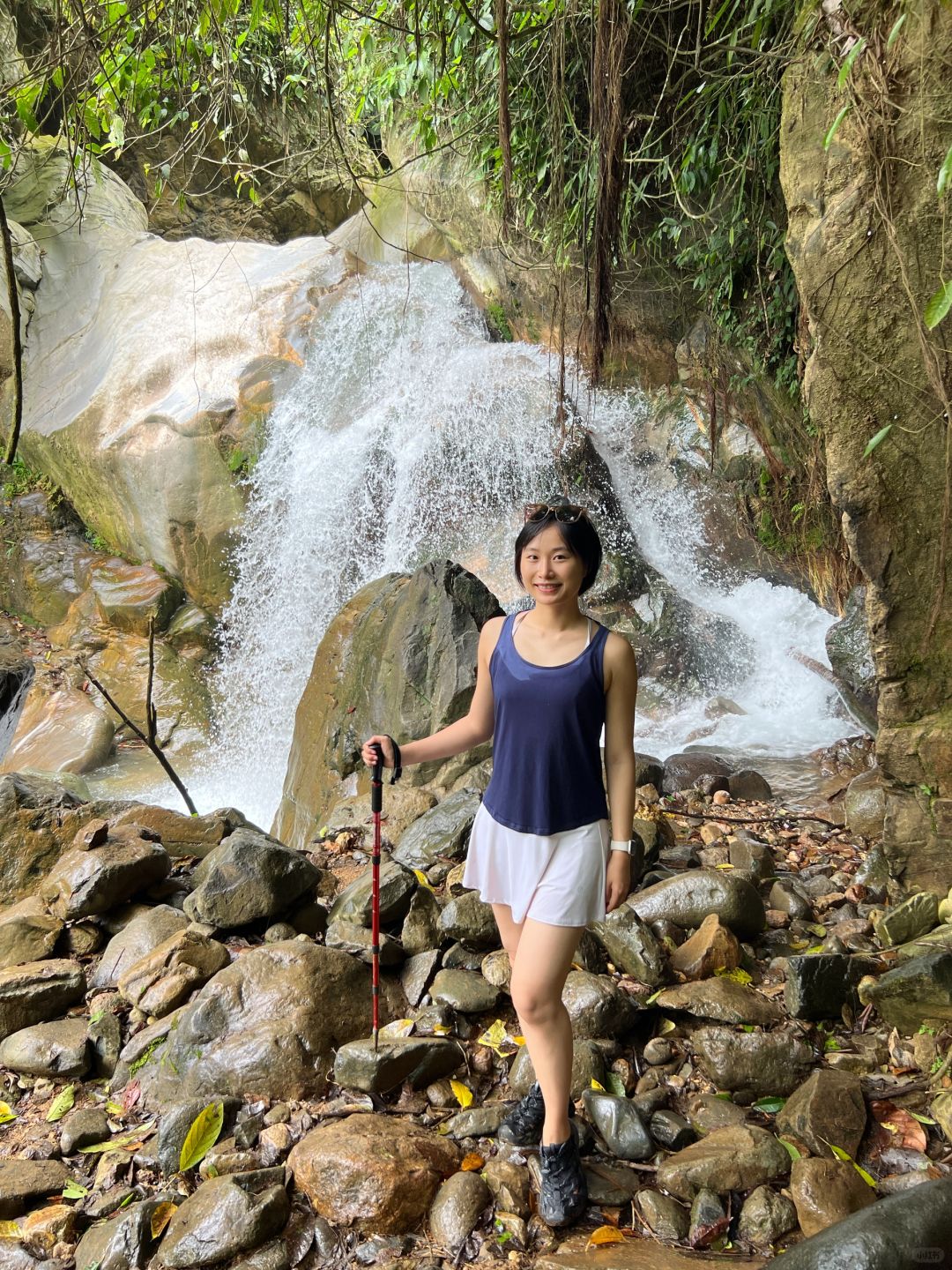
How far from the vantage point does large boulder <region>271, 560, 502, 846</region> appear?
531 cm

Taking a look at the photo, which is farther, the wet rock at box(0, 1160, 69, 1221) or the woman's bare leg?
the wet rock at box(0, 1160, 69, 1221)

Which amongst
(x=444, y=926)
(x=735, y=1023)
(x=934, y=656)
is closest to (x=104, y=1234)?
(x=444, y=926)

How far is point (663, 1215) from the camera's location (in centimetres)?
211

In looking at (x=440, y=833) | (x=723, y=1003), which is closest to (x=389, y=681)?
(x=440, y=833)

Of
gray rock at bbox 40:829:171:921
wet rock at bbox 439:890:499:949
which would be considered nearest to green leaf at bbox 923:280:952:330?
wet rock at bbox 439:890:499:949

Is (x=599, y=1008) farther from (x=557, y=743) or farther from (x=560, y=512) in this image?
(x=560, y=512)

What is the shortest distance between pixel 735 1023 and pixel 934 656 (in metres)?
1.60

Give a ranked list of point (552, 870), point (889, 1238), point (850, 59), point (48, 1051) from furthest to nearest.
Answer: point (48, 1051)
point (850, 59)
point (552, 870)
point (889, 1238)

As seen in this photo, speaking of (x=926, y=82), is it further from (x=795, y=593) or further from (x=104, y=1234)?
(x=795, y=593)

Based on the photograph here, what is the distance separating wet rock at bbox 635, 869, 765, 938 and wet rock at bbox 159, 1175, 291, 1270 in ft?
5.66

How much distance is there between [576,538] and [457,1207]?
68.9 inches

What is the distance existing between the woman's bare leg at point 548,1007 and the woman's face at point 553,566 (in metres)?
0.85

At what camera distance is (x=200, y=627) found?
10.7 metres

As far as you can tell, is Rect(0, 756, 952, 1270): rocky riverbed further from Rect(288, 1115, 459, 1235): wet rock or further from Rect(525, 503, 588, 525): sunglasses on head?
Rect(525, 503, 588, 525): sunglasses on head
